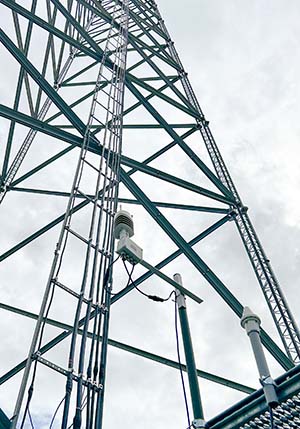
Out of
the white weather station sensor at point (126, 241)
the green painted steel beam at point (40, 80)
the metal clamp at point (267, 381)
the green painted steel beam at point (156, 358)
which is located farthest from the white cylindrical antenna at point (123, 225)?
the green painted steel beam at point (156, 358)

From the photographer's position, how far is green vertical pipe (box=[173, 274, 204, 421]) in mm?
3050

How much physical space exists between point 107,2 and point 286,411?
55.1 feet

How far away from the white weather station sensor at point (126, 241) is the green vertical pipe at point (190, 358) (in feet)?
1.34

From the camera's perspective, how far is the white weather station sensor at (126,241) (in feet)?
13.0

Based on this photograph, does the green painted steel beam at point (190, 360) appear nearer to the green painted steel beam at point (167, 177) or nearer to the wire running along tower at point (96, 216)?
the wire running along tower at point (96, 216)

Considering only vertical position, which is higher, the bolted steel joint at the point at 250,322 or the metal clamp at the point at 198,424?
the bolted steel joint at the point at 250,322

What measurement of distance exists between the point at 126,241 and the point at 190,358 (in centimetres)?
110

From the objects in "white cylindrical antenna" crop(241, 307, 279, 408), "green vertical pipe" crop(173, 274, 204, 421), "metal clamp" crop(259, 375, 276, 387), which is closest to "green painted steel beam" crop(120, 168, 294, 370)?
"green vertical pipe" crop(173, 274, 204, 421)

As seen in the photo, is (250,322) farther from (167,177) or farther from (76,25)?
(76,25)

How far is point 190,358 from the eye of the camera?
11.2 ft

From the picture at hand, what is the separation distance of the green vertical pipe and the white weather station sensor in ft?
1.34

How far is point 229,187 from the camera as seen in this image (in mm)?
8977

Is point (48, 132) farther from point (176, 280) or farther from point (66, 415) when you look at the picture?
point (66, 415)

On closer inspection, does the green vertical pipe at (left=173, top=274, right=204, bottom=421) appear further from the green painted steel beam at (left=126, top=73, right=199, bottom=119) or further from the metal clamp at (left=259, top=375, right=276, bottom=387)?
the green painted steel beam at (left=126, top=73, right=199, bottom=119)
